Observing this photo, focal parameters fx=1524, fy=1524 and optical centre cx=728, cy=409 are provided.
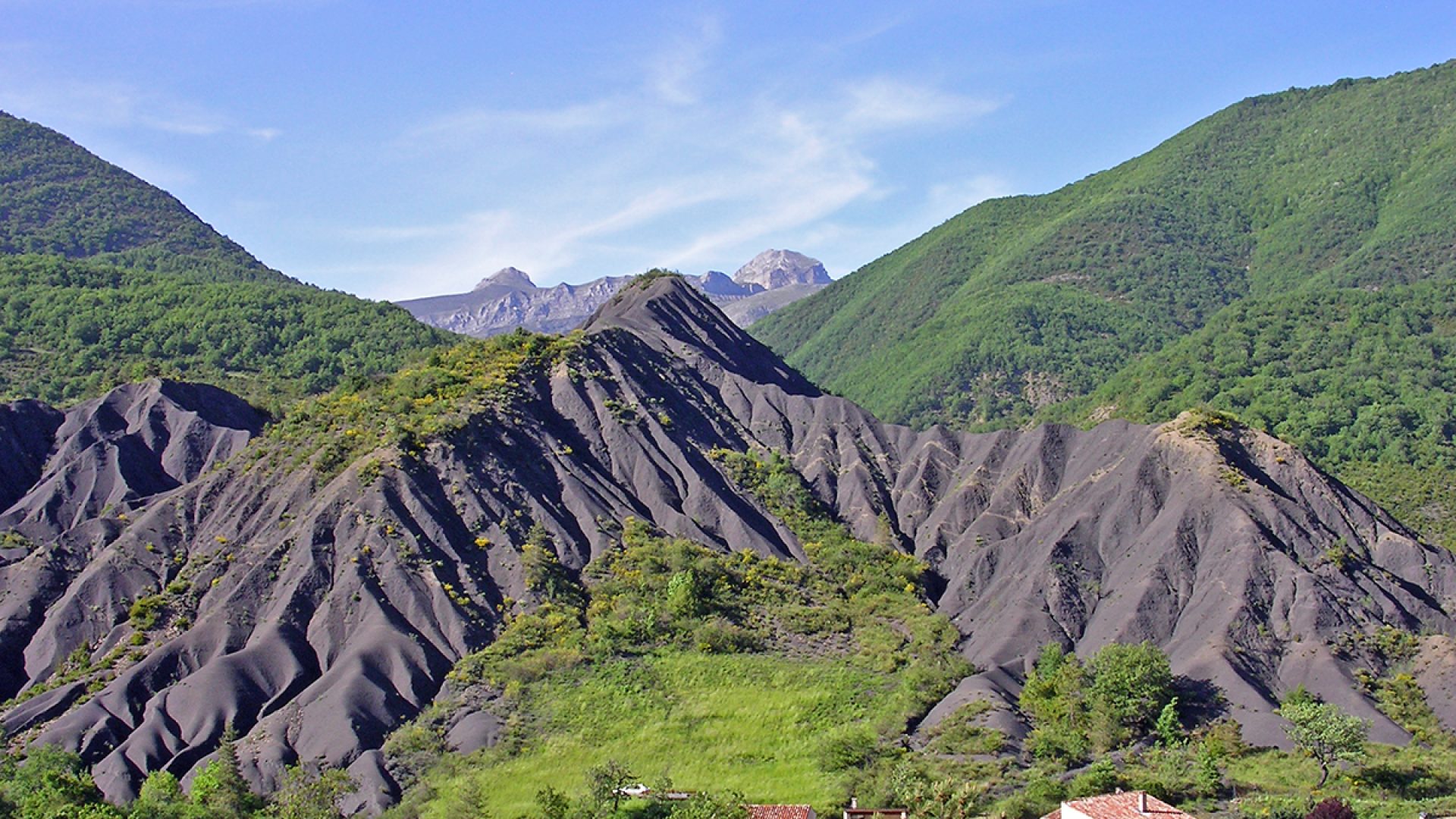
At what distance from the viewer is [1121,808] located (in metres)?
57.7

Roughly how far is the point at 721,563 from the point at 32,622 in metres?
38.6

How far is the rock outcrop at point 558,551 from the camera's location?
7600 centimetres

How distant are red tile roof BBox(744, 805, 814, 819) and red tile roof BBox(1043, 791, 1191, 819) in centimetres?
1009

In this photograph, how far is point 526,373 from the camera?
358 ft

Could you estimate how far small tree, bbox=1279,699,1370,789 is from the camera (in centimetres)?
6544

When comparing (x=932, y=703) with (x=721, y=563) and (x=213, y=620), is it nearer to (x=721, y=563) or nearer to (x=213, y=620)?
(x=721, y=563)

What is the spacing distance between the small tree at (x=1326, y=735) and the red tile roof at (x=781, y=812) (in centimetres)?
2171

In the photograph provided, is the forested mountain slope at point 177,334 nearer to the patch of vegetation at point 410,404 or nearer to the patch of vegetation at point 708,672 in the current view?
the patch of vegetation at point 410,404

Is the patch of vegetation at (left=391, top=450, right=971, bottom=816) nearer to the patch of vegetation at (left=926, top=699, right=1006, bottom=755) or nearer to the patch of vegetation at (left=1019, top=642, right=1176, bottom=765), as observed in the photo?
the patch of vegetation at (left=926, top=699, right=1006, bottom=755)

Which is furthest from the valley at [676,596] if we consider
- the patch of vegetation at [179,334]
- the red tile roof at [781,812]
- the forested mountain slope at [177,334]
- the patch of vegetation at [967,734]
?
the patch of vegetation at [179,334]

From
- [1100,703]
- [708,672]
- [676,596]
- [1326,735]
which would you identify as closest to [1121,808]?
[1326,735]

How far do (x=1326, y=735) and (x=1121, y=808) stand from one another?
1353cm

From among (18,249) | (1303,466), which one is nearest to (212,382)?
(18,249)

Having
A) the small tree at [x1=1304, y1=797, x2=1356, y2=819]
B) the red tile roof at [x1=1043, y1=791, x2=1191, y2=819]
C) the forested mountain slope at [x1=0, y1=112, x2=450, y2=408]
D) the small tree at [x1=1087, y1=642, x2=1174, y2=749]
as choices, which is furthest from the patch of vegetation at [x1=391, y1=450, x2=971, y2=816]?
the forested mountain slope at [x1=0, y1=112, x2=450, y2=408]
